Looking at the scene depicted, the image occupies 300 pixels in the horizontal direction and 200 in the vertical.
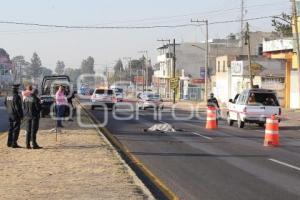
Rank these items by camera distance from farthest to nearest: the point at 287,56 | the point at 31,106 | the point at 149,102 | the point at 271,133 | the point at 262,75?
1. the point at 262,75
2. the point at 287,56
3. the point at 149,102
4. the point at 271,133
5. the point at 31,106

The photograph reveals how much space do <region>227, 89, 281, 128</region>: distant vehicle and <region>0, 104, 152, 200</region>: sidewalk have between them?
506 inches

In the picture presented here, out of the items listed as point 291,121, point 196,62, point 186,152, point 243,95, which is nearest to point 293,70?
point 291,121

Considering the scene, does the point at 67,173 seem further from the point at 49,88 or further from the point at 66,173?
the point at 49,88

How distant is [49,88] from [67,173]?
26283 mm

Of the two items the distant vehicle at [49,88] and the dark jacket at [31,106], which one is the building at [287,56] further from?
the dark jacket at [31,106]

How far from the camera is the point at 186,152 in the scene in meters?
19.0

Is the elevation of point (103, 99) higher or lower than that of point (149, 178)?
higher

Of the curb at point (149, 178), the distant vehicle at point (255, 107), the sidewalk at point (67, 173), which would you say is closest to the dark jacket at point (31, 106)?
the sidewalk at point (67, 173)

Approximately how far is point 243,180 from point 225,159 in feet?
13.2

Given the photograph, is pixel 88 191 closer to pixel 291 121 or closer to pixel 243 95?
pixel 243 95

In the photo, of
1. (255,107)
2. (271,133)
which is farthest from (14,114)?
(255,107)

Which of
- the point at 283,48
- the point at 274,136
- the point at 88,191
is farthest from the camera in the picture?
the point at 283,48

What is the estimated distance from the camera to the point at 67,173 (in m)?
13.1

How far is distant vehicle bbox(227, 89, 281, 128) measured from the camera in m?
31.7
